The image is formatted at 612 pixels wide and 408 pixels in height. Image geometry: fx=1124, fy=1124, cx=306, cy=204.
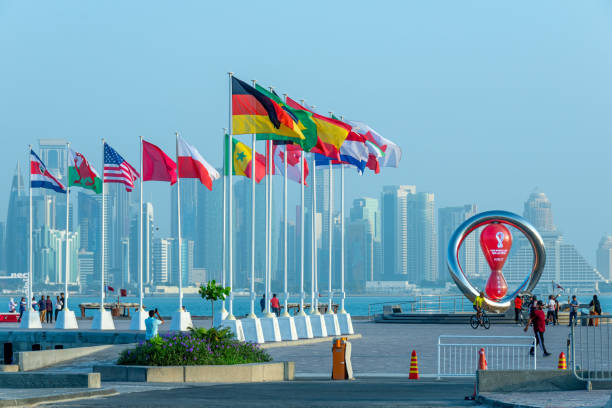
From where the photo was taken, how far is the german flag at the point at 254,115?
3155 centimetres

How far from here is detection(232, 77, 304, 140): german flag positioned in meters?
31.5

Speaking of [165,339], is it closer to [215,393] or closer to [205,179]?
[215,393]

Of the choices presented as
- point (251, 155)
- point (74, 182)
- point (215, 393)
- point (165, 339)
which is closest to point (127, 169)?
point (74, 182)

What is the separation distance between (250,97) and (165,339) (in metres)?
9.60

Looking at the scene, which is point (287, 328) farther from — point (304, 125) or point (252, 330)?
point (304, 125)

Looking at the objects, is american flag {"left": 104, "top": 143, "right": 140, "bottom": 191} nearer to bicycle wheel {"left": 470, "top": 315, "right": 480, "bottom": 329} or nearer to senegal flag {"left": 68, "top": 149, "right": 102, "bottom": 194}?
senegal flag {"left": 68, "top": 149, "right": 102, "bottom": 194}

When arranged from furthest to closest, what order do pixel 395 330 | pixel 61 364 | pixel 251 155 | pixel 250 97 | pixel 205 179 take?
pixel 395 330 < pixel 205 179 < pixel 251 155 < pixel 250 97 < pixel 61 364

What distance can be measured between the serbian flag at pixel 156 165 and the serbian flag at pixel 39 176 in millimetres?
5625

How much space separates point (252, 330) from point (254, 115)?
6.24 m

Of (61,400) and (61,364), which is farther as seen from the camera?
(61,364)

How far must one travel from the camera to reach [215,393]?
65.3 ft

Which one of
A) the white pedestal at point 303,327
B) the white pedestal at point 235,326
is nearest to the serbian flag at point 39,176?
the white pedestal at point 303,327

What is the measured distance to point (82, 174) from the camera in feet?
139

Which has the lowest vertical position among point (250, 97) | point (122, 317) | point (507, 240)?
point (122, 317)
